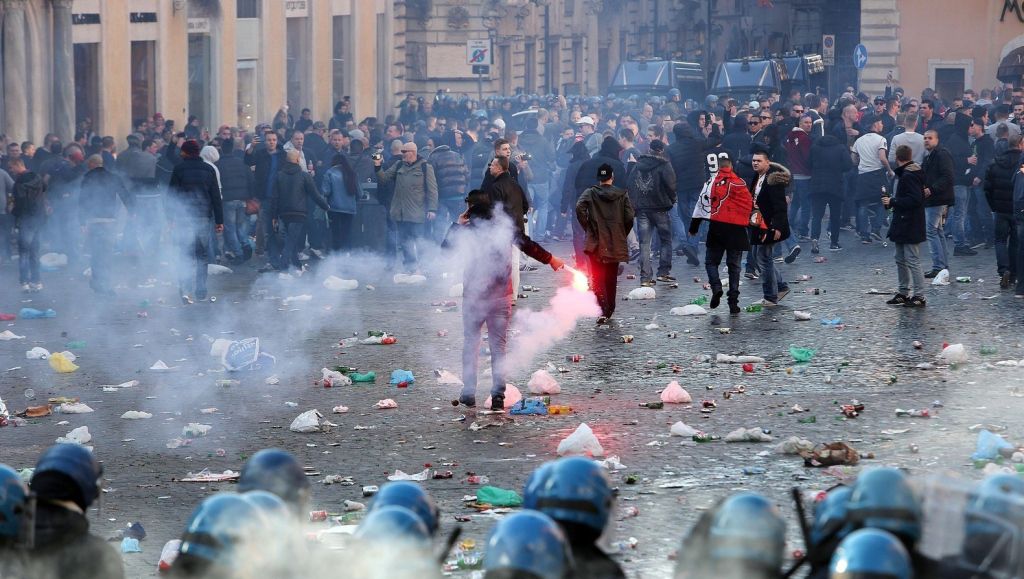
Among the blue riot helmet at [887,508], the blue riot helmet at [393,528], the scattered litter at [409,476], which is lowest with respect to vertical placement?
the scattered litter at [409,476]

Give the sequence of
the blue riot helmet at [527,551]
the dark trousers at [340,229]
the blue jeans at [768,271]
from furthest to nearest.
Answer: the dark trousers at [340,229], the blue jeans at [768,271], the blue riot helmet at [527,551]

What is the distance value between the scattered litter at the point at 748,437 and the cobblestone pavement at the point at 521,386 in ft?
0.48

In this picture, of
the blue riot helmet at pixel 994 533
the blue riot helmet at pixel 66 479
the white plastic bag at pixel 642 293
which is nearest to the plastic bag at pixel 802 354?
the white plastic bag at pixel 642 293

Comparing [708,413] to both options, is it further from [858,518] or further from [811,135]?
[811,135]

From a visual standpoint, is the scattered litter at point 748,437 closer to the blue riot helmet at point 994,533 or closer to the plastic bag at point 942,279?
the blue riot helmet at point 994,533

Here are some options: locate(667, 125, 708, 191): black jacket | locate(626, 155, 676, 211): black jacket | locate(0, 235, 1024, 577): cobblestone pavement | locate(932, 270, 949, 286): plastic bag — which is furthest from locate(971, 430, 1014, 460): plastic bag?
locate(667, 125, 708, 191): black jacket

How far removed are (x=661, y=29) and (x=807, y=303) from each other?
5179cm

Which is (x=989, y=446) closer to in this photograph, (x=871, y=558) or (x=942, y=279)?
(x=871, y=558)

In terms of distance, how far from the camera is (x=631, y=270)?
2081cm

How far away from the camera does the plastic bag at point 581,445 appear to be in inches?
419

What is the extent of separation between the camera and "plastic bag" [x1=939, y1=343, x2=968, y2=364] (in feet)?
44.8

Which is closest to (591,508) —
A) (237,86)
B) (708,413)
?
(708,413)

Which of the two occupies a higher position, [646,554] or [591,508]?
[591,508]

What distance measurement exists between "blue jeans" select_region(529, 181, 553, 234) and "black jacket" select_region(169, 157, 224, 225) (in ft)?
23.7
